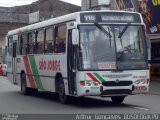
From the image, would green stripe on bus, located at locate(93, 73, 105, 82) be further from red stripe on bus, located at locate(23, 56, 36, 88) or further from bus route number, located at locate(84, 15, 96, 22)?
red stripe on bus, located at locate(23, 56, 36, 88)

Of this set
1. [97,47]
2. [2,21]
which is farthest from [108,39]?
[2,21]

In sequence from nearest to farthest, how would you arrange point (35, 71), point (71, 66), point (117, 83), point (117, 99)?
point (117, 83)
point (71, 66)
point (117, 99)
point (35, 71)

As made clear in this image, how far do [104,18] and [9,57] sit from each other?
10.3 m

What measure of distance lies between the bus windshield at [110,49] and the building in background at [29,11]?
188 feet

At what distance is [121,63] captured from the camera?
53.0 ft

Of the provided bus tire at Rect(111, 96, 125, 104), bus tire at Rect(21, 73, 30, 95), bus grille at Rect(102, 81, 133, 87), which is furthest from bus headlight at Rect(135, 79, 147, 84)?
bus tire at Rect(21, 73, 30, 95)

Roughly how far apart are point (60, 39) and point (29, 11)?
6805 centimetres

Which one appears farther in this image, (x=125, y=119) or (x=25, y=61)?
(x=25, y=61)

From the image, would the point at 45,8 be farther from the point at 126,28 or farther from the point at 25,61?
the point at 126,28

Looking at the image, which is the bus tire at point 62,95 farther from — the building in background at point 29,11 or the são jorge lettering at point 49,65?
the building in background at point 29,11

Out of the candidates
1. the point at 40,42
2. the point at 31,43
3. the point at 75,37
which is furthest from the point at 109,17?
the point at 31,43

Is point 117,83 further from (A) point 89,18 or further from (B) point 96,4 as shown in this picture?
(B) point 96,4

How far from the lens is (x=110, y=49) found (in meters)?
16.1

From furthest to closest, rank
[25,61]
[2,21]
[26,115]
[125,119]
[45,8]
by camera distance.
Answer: [45,8] < [2,21] < [25,61] < [26,115] < [125,119]
